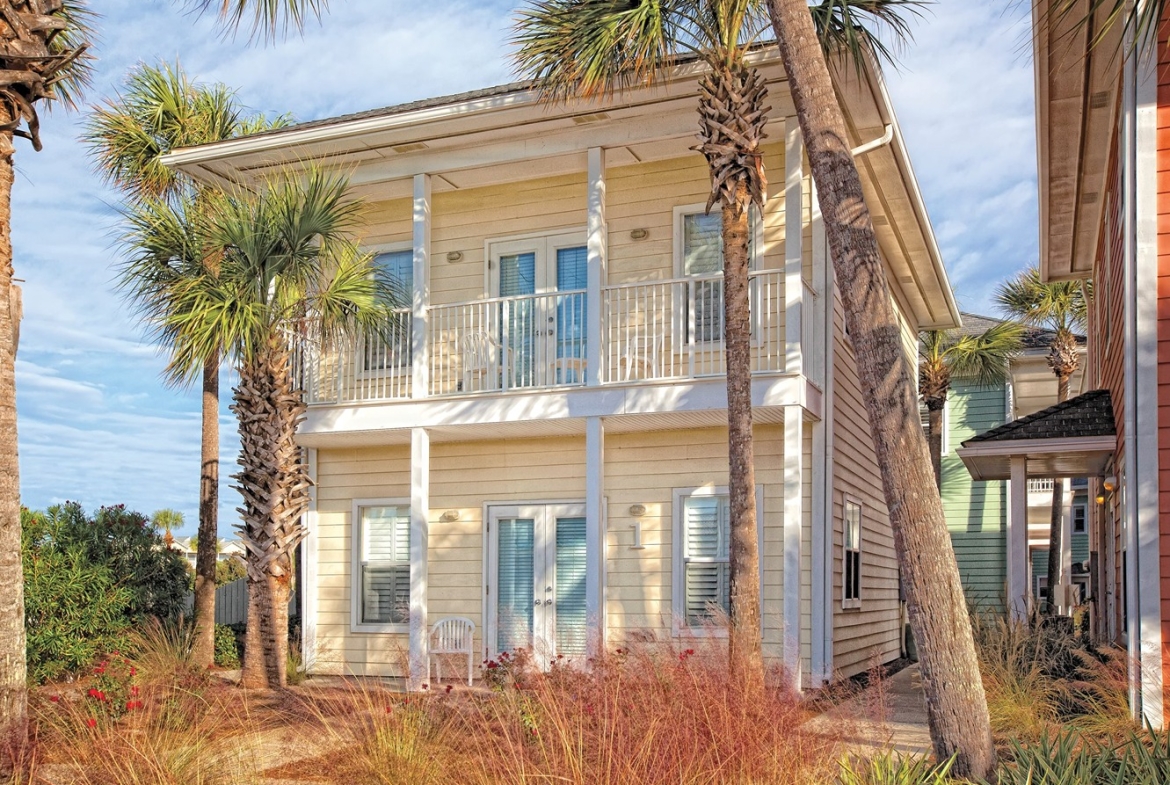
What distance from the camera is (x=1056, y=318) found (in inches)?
933

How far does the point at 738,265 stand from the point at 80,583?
25.1 ft

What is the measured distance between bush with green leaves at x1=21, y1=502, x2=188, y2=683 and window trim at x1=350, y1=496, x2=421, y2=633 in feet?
7.62

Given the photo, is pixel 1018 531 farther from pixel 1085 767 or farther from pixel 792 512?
pixel 1085 767

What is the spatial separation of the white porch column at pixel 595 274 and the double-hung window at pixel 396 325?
7.83 feet

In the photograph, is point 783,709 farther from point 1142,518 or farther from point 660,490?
point 660,490

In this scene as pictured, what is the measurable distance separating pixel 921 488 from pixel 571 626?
790 cm

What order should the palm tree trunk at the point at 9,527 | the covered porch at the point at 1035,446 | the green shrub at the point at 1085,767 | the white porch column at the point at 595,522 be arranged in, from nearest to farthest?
1. the green shrub at the point at 1085,767
2. the palm tree trunk at the point at 9,527
3. the covered porch at the point at 1035,446
4. the white porch column at the point at 595,522

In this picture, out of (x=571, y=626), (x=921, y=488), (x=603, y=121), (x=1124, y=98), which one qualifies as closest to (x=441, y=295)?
(x=603, y=121)

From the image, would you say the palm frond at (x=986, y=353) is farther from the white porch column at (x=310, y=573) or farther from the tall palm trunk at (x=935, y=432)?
the white porch column at (x=310, y=573)

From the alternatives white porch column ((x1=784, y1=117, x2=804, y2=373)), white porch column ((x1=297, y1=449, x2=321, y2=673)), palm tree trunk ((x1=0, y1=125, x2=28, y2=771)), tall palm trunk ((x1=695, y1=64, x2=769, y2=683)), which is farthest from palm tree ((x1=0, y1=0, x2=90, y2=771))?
white porch column ((x1=297, y1=449, x2=321, y2=673))

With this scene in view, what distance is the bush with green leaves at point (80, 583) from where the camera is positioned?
12359mm

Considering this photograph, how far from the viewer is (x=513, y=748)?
562cm

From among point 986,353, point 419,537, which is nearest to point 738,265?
point 419,537

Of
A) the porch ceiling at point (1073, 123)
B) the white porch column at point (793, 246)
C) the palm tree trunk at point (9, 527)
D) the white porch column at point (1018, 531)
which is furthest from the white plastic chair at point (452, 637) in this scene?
the porch ceiling at point (1073, 123)
